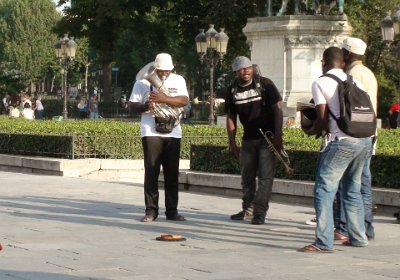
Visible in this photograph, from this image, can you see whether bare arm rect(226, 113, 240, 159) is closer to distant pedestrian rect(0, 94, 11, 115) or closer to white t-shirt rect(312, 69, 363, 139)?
white t-shirt rect(312, 69, 363, 139)

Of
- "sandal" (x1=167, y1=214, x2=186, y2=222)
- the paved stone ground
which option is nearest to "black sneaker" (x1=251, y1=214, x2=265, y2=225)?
the paved stone ground

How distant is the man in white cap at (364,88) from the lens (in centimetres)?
1155

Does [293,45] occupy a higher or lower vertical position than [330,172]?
higher

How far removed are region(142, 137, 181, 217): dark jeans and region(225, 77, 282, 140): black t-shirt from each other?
2.80 feet

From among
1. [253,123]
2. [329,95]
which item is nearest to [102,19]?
[253,123]

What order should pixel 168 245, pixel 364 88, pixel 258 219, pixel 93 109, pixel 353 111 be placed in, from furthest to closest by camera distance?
pixel 93 109 < pixel 258 219 < pixel 364 88 < pixel 168 245 < pixel 353 111

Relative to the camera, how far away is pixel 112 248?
36.0ft

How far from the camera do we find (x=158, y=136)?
1351 cm

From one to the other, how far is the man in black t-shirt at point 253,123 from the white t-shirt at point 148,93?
602mm

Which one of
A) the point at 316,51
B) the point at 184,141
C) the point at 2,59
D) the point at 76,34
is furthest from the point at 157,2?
the point at 2,59

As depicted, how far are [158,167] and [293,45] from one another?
17.1 m

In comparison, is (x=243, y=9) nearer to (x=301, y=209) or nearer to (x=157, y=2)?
(x=157, y=2)

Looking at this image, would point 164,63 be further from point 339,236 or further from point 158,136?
point 339,236

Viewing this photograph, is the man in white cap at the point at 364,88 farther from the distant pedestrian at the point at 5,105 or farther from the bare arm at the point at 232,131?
the distant pedestrian at the point at 5,105
